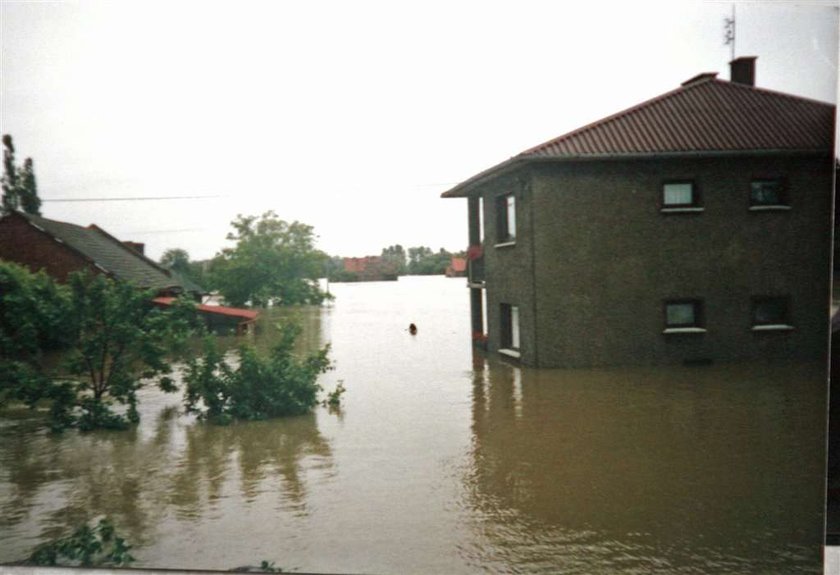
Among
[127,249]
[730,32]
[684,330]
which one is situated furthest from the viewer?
[684,330]

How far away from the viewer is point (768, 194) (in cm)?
657

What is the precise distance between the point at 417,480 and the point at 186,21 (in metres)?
4.57

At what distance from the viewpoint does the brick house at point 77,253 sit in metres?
5.46

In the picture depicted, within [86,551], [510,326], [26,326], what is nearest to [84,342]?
[26,326]

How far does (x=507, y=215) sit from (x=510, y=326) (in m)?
1.94

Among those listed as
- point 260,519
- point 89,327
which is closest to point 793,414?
point 260,519

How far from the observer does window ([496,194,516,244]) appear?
946cm

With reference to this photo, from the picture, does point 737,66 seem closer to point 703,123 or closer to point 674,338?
point 703,123

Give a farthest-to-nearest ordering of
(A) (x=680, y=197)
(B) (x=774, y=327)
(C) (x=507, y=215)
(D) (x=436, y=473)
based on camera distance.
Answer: (C) (x=507, y=215)
(A) (x=680, y=197)
(B) (x=774, y=327)
(D) (x=436, y=473)

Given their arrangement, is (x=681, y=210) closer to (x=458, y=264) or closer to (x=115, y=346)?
(x=458, y=264)

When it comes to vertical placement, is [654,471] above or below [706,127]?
below

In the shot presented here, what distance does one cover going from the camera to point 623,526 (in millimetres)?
4684

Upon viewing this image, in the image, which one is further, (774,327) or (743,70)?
(774,327)

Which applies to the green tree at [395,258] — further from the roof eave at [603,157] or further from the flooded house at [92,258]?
the flooded house at [92,258]
